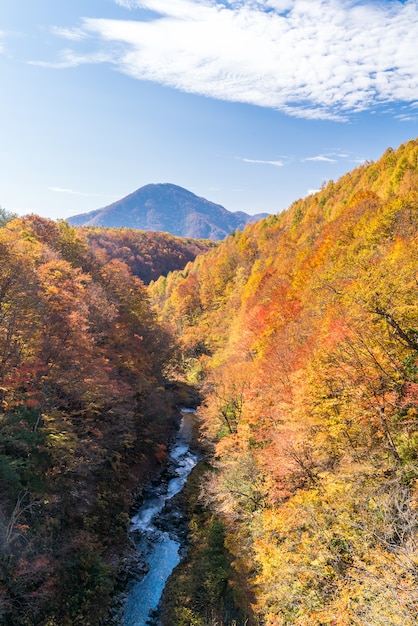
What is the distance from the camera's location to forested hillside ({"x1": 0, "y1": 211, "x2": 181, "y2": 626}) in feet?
61.2

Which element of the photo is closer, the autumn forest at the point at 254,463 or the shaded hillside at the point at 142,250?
the autumn forest at the point at 254,463

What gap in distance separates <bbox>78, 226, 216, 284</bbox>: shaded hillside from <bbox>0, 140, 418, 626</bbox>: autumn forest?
119275 mm

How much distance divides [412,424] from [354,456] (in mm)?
3219

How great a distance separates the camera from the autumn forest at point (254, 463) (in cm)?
1481

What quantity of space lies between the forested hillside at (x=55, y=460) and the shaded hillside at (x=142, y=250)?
390ft

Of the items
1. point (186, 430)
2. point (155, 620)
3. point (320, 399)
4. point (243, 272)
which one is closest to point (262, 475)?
point (320, 399)

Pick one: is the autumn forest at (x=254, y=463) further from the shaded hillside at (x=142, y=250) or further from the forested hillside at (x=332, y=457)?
the shaded hillside at (x=142, y=250)

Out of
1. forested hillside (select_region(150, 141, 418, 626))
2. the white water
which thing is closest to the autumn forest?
forested hillside (select_region(150, 141, 418, 626))

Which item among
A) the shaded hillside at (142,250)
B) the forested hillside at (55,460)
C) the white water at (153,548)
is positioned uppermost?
the shaded hillside at (142,250)

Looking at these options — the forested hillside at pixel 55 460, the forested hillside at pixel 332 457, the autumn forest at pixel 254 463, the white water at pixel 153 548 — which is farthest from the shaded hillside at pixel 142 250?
the forested hillside at pixel 332 457

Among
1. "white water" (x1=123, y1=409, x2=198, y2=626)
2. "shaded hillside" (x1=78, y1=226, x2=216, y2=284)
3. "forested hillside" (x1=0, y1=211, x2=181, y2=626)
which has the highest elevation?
"shaded hillside" (x1=78, y1=226, x2=216, y2=284)

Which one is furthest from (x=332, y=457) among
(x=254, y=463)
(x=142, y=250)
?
(x=142, y=250)

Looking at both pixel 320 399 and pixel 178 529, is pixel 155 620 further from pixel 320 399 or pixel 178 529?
pixel 320 399

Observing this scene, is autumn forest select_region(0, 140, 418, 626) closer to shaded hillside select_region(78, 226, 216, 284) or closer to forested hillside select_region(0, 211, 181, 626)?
forested hillside select_region(0, 211, 181, 626)
